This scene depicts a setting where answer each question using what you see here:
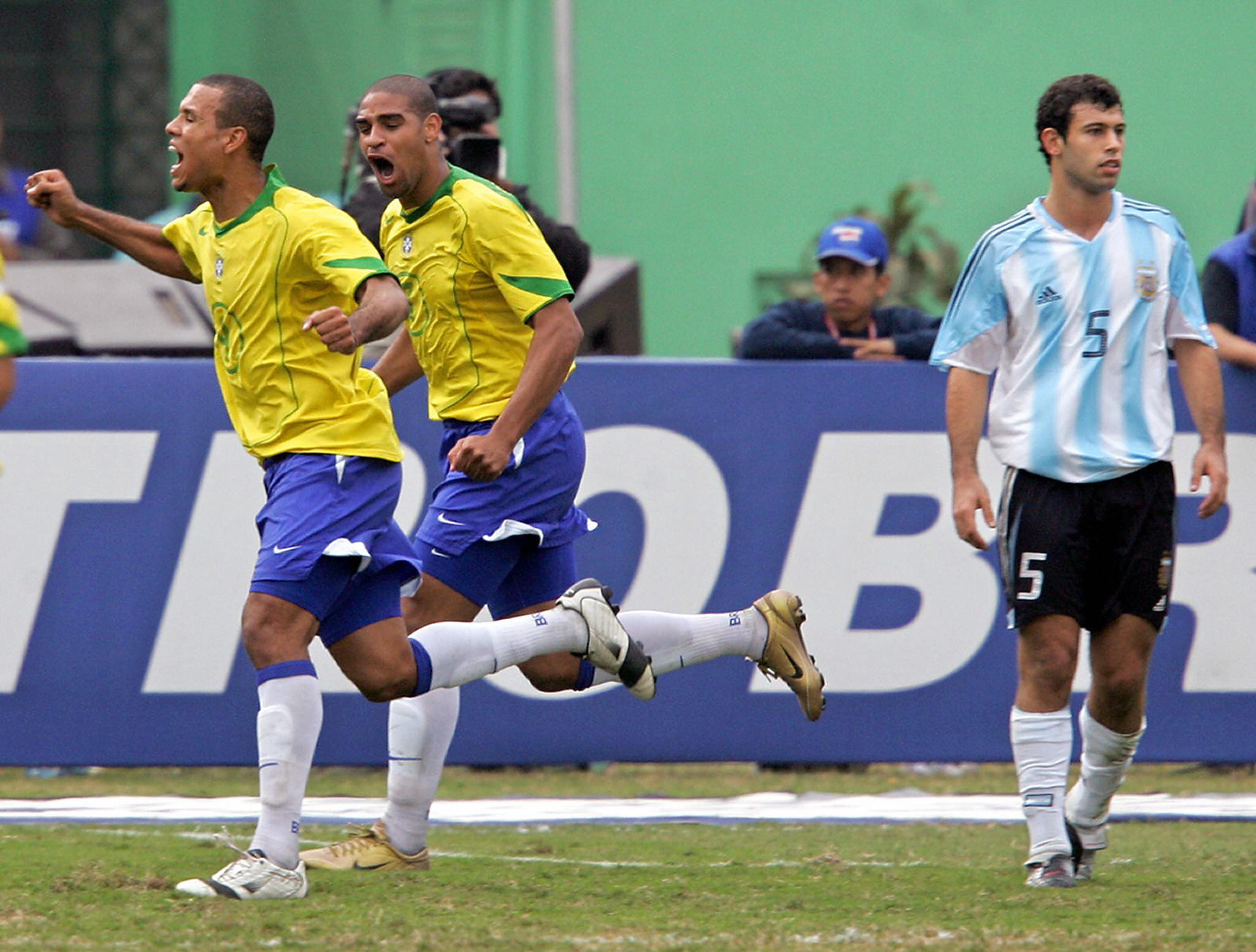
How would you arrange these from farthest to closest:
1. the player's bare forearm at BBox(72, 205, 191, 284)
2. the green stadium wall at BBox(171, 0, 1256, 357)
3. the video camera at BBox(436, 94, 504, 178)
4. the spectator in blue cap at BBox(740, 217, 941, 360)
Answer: the green stadium wall at BBox(171, 0, 1256, 357), the spectator in blue cap at BBox(740, 217, 941, 360), the video camera at BBox(436, 94, 504, 178), the player's bare forearm at BBox(72, 205, 191, 284)

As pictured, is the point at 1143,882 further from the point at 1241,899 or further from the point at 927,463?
the point at 927,463

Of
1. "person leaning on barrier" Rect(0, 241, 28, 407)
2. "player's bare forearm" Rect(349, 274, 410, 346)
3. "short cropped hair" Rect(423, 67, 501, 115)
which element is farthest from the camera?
"short cropped hair" Rect(423, 67, 501, 115)

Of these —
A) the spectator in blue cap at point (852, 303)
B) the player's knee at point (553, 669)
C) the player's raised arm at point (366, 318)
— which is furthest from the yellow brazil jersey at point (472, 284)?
the spectator in blue cap at point (852, 303)

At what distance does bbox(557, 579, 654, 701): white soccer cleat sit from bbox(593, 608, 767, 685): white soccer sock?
21cm

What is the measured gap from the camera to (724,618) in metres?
5.90

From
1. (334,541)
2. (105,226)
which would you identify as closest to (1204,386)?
(334,541)

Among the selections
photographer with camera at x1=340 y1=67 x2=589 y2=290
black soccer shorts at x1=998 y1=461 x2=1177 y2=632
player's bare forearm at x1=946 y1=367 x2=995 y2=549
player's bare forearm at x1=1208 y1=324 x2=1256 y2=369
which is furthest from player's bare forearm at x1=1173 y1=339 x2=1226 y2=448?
player's bare forearm at x1=1208 y1=324 x2=1256 y2=369

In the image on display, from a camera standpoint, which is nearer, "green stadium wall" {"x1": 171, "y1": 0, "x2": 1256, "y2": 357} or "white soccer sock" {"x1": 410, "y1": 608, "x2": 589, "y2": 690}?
"white soccer sock" {"x1": 410, "y1": 608, "x2": 589, "y2": 690}

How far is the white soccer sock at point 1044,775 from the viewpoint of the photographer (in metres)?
5.35

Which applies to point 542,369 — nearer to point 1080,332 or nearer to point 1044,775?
point 1080,332

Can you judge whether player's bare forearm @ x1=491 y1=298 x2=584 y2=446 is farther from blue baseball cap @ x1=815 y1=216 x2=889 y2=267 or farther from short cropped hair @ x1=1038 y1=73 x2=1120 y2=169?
blue baseball cap @ x1=815 y1=216 x2=889 y2=267

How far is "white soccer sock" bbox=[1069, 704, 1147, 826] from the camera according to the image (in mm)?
5539

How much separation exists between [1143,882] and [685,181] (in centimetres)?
1118

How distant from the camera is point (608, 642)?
5379mm
